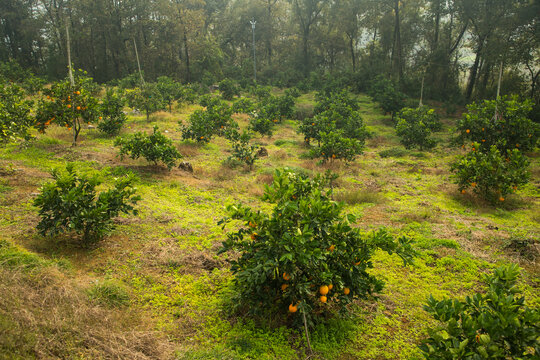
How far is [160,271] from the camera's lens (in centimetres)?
441

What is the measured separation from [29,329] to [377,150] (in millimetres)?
12870

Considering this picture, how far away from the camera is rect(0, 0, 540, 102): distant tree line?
23344 millimetres

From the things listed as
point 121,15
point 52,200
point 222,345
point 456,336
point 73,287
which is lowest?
point 222,345

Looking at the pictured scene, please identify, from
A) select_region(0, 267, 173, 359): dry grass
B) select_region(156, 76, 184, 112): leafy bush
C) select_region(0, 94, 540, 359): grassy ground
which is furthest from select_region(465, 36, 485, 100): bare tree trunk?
select_region(0, 267, 173, 359): dry grass

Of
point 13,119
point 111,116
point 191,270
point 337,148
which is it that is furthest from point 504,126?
point 13,119

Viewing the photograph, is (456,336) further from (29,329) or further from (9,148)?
(9,148)

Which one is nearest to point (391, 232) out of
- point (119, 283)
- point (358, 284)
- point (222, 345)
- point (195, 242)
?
point (358, 284)

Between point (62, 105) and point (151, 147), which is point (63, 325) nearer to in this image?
point (151, 147)

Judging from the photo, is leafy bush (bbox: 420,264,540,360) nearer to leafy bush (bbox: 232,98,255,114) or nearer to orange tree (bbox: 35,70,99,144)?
orange tree (bbox: 35,70,99,144)

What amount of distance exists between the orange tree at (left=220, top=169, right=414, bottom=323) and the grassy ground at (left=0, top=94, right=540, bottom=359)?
447 mm

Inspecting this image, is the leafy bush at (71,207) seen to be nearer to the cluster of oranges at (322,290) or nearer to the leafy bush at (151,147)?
the cluster of oranges at (322,290)

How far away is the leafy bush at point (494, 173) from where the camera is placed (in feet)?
22.4

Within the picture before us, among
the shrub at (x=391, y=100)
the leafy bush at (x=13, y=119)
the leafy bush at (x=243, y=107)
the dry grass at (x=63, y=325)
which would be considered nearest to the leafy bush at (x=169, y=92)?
the leafy bush at (x=243, y=107)

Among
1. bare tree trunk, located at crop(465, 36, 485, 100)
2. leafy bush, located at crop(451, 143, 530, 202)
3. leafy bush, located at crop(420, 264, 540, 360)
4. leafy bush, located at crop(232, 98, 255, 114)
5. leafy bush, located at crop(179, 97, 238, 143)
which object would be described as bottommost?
leafy bush, located at crop(420, 264, 540, 360)
